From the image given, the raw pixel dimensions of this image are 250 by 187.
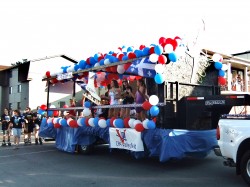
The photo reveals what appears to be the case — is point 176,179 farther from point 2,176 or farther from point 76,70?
point 76,70

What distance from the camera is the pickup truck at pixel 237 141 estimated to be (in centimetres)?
598

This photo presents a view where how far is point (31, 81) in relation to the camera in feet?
129

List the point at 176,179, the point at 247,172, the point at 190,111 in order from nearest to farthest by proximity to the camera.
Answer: the point at 247,172 → the point at 176,179 → the point at 190,111

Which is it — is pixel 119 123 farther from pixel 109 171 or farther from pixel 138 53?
pixel 138 53

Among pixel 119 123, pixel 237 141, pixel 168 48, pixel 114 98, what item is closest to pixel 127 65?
pixel 168 48

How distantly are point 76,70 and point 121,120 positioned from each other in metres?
2.84

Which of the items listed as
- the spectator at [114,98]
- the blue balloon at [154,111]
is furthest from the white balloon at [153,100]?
the spectator at [114,98]

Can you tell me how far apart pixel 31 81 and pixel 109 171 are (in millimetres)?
33411

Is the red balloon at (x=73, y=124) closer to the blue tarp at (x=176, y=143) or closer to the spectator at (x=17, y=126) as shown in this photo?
the blue tarp at (x=176, y=143)

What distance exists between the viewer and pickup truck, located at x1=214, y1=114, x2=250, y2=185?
5.98 metres

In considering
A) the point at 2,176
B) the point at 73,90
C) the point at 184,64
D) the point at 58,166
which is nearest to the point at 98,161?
the point at 58,166

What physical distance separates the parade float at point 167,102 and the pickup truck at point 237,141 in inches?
36.6

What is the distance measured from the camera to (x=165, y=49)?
311 inches

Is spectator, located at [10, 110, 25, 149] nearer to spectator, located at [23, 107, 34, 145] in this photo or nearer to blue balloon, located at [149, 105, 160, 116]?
spectator, located at [23, 107, 34, 145]
